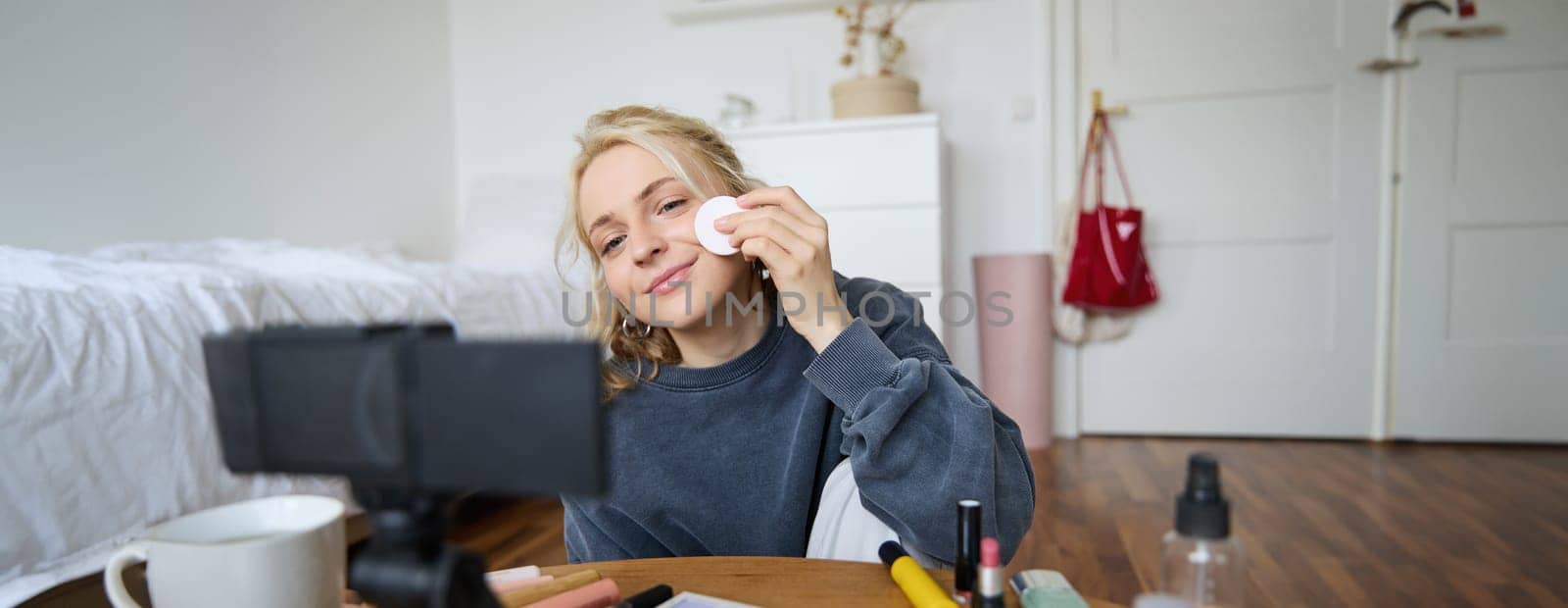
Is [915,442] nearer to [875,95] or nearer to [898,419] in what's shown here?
[898,419]

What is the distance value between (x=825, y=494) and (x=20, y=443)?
1.06 meters

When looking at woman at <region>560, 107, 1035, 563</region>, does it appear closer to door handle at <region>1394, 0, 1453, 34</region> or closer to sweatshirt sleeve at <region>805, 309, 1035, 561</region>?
sweatshirt sleeve at <region>805, 309, 1035, 561</region>

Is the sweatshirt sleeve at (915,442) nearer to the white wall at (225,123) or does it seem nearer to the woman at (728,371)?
the woman at (728,371)

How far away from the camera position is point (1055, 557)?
5.69ft

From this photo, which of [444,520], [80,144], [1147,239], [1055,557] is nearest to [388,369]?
[444,520]

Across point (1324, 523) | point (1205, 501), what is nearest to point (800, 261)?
point (1205, 501)

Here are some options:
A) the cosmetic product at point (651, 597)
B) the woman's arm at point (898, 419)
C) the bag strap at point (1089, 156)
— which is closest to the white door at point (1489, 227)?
the bag strap at point (1089, 156)

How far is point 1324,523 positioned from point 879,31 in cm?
190

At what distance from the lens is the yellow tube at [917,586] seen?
461mm

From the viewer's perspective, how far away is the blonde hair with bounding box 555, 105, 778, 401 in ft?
2.91

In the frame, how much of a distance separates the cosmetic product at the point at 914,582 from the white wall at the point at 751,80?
7.76 ft

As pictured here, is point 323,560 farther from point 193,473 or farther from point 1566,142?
point 1566,142

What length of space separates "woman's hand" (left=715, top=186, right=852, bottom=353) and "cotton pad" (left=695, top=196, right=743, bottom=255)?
5cm

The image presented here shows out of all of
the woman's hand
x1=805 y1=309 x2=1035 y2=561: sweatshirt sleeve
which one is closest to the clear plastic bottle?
x1=805 y1=309 x2=1035 y2=561: sweatshirt sleeve
